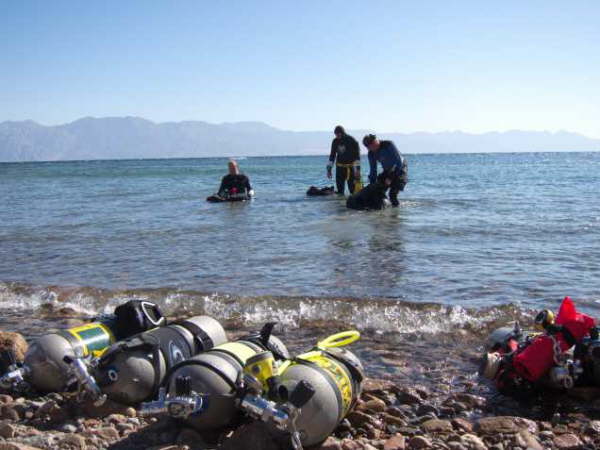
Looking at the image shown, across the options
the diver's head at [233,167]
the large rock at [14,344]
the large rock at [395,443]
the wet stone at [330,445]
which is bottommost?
the large rock at [395,443]

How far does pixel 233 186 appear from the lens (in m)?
17.9

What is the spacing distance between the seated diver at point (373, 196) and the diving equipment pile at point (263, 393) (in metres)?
11.3

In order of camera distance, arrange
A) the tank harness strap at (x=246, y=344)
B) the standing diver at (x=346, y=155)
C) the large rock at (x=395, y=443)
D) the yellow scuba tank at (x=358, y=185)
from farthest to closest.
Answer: the yellow scuba tank at (x=358, y=185), the standing diver at (x=346, y=155), the tank harness strap at (x=246, y=344), the large rock at (x=395, y=443)

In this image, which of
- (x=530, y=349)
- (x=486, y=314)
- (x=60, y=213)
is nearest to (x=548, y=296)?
(x=486, y=314)

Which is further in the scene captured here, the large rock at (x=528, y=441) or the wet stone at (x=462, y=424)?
the wet stone at (x=462, y=424)

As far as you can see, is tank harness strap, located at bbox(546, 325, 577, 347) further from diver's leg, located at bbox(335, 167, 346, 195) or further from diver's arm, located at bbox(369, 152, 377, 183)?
diver's leg, located at bbox(335, 167, 346, 195)

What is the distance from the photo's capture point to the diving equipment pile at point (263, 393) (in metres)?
3.04

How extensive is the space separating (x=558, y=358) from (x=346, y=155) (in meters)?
13.5

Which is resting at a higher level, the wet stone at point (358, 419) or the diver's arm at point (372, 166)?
the diver's arm at point (372, 166)

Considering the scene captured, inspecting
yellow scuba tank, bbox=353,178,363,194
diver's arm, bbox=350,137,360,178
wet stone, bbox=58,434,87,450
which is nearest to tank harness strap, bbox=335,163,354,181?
diver's arm, bbox=350,137,360,178

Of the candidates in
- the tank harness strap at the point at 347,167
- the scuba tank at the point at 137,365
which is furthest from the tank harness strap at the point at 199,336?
the tank harness strap at the point at 347,167

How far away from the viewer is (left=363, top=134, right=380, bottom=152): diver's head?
14.2 metres

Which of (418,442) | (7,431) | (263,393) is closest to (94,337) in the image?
(7,431)

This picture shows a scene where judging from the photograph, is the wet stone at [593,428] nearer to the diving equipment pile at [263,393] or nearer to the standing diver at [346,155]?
the diving equipment pile at [263,393]
